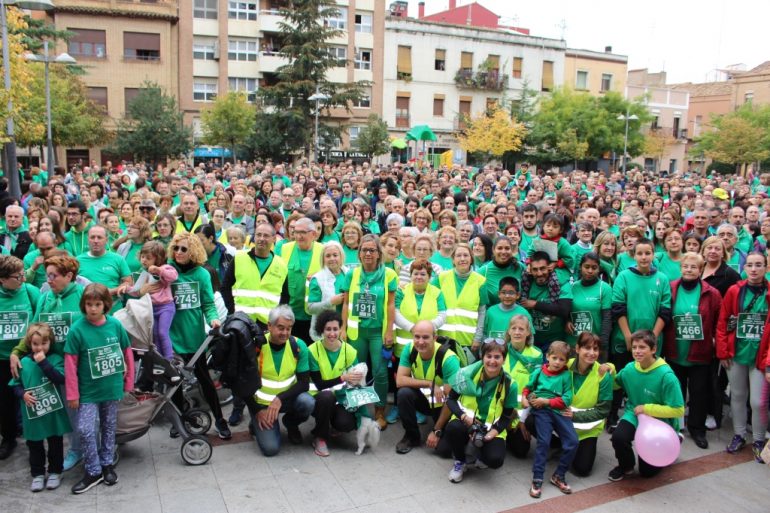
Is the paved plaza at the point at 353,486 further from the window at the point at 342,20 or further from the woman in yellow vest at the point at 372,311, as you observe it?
the window at the point at 342,20

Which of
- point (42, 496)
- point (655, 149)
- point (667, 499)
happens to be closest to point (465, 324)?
point (667, 499)

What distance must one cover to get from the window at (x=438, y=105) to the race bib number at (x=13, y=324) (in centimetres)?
4121

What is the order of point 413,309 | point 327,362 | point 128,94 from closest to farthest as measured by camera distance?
point 327,362 → point 413,309 → point 128,94

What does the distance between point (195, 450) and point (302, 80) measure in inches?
1208

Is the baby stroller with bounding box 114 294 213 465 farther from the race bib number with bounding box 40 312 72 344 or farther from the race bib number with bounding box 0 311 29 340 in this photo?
the race bib number with bounding box 0 311 29 340

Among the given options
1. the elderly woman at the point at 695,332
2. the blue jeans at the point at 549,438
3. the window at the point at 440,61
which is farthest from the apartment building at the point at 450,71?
the blue jeans at the point at 549,438

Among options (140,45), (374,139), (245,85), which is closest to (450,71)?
Result: (374,139)

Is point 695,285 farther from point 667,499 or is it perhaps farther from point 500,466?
point 500,466

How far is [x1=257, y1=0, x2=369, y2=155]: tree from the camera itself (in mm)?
33594

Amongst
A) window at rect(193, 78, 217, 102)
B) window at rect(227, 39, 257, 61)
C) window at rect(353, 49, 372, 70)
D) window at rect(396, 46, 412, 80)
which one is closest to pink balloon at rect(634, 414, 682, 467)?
window at rect(193, 78, 217, 102)

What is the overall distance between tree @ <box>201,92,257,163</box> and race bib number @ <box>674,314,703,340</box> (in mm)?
28387

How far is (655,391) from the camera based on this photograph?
557 centimetres

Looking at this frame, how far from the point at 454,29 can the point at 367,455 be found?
138 feet

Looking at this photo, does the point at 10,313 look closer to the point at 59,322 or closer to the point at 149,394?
the point at 59,322
